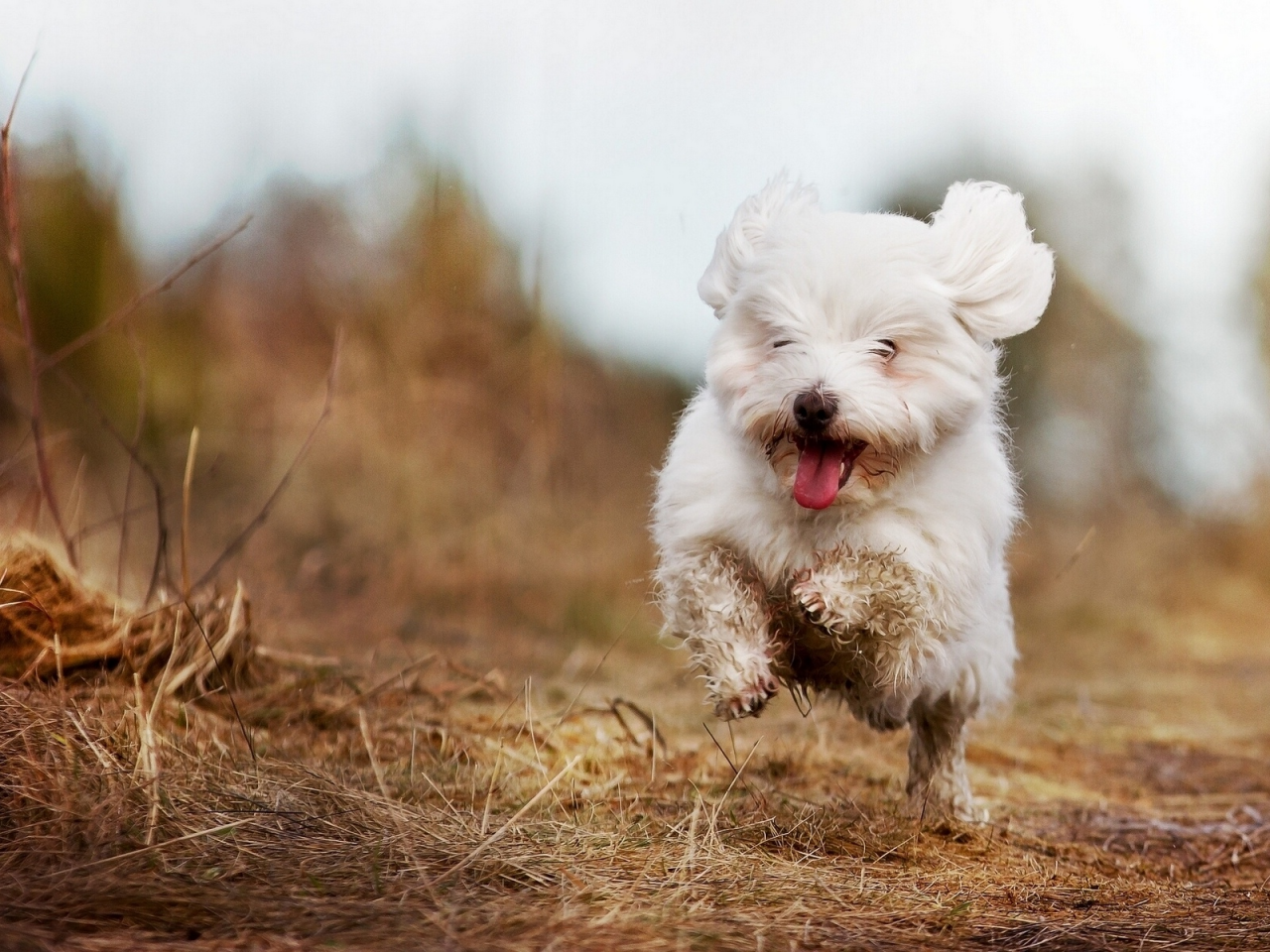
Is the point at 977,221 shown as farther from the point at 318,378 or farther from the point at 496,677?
the point at 318,378

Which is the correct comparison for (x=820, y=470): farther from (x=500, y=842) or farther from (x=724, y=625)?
(x=500, y=842)

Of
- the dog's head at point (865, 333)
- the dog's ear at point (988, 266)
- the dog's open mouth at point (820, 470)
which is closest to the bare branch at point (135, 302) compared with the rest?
the dog's head at point (865, 333)

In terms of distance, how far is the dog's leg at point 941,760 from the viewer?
15.1 feet

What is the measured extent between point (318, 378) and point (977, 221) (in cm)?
966

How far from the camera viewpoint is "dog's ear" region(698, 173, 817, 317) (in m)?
3.93

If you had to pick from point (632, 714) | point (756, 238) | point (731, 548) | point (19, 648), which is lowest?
point (632, 714)

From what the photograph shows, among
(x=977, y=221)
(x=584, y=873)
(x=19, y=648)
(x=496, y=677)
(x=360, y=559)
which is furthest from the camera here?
(x=360, y=559)

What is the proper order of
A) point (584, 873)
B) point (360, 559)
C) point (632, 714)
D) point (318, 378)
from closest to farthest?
point (584, 873)
point (632, 714)
point (360, 559)
point (318, 378)

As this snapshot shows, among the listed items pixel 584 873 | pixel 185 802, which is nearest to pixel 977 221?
pixel 584 873

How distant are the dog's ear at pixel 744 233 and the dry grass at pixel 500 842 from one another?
154 centimetres

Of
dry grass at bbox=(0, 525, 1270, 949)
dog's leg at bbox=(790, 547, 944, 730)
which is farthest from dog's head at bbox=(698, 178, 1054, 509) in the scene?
dry grass at bbox=(0, 525, 1270, 949)

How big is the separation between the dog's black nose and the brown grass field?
1.09 meters

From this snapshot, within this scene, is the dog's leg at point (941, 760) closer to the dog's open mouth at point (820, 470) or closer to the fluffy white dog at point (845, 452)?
the fluffy white dog at point (845, 452)

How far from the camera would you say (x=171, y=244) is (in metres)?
10.8
